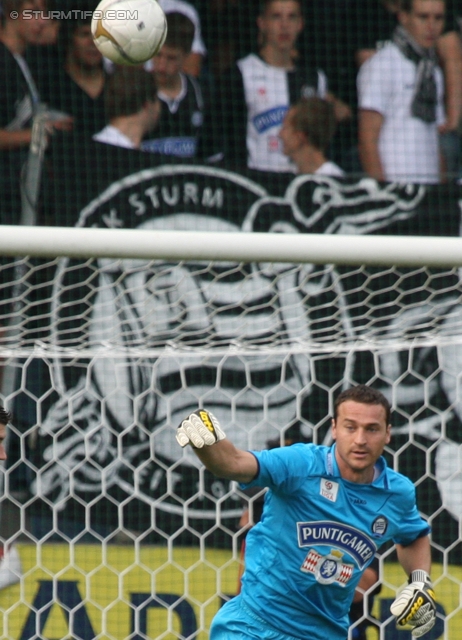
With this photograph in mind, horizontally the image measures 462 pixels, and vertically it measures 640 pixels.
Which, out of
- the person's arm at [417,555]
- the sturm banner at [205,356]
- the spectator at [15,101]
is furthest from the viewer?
the spectator at [15,101]

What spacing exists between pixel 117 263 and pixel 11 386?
76cm

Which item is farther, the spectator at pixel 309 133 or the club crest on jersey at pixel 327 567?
the spectator at pixel 309 133

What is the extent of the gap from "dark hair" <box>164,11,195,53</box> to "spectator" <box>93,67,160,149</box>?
0.30 metres

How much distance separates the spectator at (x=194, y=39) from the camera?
5875mm

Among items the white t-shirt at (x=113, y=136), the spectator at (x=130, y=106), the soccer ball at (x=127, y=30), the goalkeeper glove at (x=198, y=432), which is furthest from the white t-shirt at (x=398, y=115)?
the goalkeeper glove at (x=198, y=432)

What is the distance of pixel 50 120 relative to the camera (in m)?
5.50

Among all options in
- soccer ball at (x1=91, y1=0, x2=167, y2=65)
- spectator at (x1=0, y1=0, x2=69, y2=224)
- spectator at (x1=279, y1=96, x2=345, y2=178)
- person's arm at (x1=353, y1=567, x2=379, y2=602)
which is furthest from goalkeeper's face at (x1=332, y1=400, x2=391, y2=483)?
spectator at (x1=279, y1=96, x2=345, y2=178)

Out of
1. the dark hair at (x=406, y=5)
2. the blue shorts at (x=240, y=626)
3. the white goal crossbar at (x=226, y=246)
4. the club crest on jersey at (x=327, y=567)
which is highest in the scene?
the dark hair at (x=406, y=5)

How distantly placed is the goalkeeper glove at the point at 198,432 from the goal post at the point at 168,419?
139 cm

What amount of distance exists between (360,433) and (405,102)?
3271 mm

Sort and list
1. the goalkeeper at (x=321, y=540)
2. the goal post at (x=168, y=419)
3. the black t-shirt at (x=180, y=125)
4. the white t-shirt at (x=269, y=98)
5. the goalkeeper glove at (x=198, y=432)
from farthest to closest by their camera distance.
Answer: the white t-shirt at (x=269, y=98) → the black t-shirt at (x=180, y=125) → the goal post at (x=168, y=419) → the goalkeeper at (x=321, y=540) → the goalkeeper glove at (x=198, y=432)

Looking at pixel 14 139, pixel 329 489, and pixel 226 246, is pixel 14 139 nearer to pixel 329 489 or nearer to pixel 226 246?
pixel 226 246

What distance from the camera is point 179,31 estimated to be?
5.87 metres

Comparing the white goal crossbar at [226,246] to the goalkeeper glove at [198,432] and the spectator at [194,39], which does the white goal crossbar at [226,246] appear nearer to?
the goalkeeper glove at [198,432]
